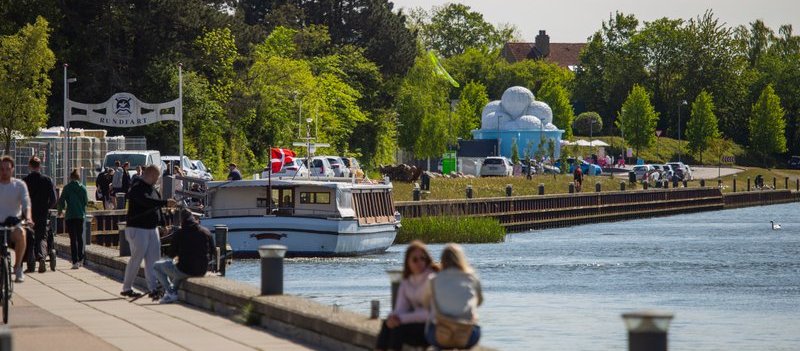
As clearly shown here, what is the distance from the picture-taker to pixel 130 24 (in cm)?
8494

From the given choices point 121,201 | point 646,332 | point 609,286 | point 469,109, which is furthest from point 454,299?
point 469,109

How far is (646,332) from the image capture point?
477 inches

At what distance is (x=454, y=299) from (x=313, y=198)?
133ft

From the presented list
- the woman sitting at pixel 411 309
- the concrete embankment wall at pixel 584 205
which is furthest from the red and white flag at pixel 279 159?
the woman sitting at pixel 411 309

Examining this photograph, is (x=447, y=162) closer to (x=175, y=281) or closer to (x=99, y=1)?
(x=99, y=1)

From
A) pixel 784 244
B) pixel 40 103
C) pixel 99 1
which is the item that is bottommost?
pixel 784 244

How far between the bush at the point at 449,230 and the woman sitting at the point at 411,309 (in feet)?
177

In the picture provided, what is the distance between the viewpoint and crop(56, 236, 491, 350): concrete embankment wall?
57.8 ft

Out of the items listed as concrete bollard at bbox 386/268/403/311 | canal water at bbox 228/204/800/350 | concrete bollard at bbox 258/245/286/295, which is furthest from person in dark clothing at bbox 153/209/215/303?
canal water at bbox 228/204/800/350

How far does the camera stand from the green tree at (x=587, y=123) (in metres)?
179

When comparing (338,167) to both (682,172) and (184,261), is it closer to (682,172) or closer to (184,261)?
(184,261)

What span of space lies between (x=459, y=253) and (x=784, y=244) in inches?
2465

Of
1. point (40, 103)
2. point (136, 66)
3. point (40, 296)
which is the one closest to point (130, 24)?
point (136, 66)

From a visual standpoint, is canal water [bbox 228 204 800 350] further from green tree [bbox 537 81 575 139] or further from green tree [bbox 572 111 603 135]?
green tree [bbox 572 111 603 135]
